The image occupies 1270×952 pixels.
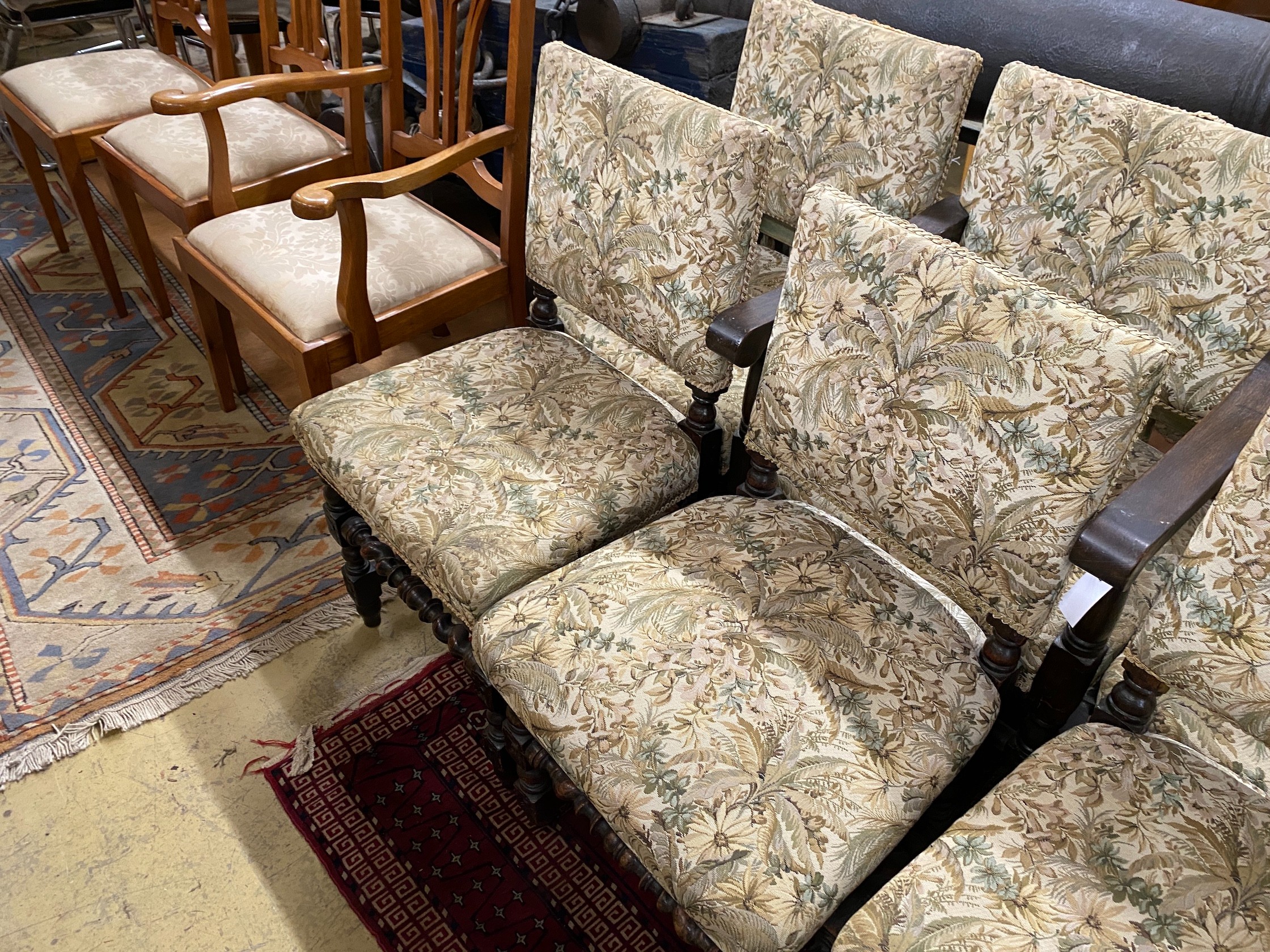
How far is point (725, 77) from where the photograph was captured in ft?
6.61

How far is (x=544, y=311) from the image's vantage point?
5.10 ft

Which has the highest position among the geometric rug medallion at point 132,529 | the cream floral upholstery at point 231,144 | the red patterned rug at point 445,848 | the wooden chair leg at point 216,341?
the cream floral upholstery at point 231,144

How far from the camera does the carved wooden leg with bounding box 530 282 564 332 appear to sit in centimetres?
155

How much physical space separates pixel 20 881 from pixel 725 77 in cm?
193

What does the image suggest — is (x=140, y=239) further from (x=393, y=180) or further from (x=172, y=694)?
(x=172, y=694)

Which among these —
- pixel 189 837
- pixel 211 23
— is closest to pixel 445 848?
pixel 189 837

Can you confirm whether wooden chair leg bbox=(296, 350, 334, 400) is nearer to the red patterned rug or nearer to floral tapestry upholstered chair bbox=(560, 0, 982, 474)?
floral tapestry upholstered chair bbox=(560, 0, 982, 474)

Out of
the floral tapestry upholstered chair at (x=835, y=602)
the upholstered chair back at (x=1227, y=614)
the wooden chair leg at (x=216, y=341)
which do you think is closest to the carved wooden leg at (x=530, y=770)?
the floral tapestry upholstered chair at (x=835, y=602)

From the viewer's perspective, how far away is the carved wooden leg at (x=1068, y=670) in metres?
0.93

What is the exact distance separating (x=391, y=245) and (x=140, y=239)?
34.6 inches

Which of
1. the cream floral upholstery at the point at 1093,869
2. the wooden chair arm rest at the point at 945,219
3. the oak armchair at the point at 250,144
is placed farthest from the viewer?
the oak armchair at the point at 250,144

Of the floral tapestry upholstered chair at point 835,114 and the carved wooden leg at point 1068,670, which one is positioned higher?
the floral tapestry upholstered chair at point 835,114

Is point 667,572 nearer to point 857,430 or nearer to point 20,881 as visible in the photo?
point 857,430

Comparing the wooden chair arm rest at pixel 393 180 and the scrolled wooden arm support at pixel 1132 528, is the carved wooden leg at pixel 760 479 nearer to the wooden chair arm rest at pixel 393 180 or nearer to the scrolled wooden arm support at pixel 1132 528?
the scrolled wooden arm support at pixel 1132 528
